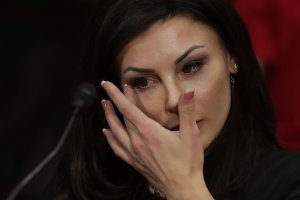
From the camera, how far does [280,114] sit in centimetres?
262

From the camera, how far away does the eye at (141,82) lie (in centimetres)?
181

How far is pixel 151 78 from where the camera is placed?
5.93 ft

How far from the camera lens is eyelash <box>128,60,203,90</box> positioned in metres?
1.80

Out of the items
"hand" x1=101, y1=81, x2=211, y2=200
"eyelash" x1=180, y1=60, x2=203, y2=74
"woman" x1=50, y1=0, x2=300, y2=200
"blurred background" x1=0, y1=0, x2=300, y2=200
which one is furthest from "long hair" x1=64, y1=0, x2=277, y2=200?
"blurred background" x1=0, y1=0, x2=300, y2=200

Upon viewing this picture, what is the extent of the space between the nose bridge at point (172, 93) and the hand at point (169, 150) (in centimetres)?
7

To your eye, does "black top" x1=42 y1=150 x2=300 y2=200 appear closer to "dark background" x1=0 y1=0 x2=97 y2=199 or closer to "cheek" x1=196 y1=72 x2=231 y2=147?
"cheek" x1=196 y1=72 x2=231 y2=147

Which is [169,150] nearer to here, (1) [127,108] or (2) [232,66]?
(1) [127,108]

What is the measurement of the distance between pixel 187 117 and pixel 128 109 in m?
0.15

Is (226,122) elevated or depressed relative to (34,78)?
depressed

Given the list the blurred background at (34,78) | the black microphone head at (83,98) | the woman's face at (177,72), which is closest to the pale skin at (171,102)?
the woman's face at (177,72)

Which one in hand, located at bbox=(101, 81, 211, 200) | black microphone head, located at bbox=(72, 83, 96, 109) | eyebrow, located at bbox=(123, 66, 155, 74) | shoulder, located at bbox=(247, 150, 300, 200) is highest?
eyebrow, located at bbox=(123, 66, 155, 74)

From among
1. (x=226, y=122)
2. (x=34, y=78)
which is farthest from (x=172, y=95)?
(x=34, y=78)

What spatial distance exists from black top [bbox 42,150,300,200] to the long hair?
1.0 inches

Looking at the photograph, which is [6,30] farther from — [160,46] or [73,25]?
[160,46]
